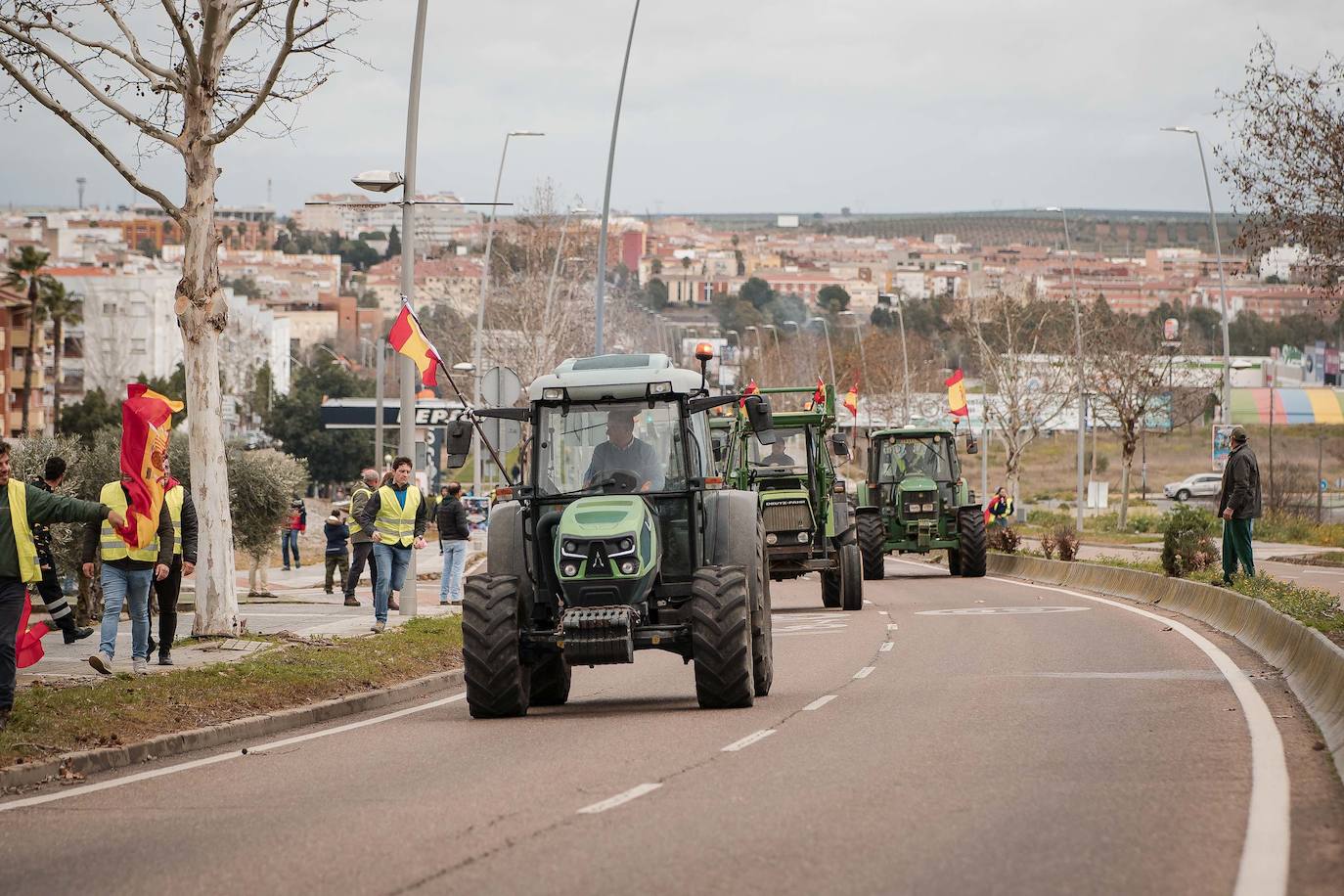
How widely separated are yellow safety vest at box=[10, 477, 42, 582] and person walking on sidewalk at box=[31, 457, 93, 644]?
9.60 feet

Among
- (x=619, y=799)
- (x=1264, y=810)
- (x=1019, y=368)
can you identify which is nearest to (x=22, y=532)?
(x=619, y=799)

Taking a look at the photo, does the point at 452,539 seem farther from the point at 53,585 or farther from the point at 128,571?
the point at 128,571

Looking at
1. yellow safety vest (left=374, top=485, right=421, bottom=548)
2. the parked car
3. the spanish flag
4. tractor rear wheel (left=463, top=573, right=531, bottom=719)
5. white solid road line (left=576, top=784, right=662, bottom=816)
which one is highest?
the spanish flag

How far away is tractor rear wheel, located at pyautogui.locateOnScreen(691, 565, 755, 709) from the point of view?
1478 cm

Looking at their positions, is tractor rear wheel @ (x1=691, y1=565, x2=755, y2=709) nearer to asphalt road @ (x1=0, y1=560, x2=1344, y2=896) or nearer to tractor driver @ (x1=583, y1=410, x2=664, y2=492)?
asphalt road @ (x1=0, y1=560, x2=1344, y2=896)

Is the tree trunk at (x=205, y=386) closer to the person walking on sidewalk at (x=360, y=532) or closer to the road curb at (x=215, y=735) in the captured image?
the road curb at (x=215, y=735)

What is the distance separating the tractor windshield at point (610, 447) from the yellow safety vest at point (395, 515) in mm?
7748

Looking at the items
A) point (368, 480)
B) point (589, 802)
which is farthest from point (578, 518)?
point (368, 480)

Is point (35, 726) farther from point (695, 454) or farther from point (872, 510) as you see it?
point (872, 510)

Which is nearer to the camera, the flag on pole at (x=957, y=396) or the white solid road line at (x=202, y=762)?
the white solid road line at (x=202, y=762)

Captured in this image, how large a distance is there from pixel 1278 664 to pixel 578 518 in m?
6.96

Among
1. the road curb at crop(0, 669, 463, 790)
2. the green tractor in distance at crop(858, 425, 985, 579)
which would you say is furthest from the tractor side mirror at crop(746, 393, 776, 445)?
the green tractor in distance at crop(858, 425, 985, 579)

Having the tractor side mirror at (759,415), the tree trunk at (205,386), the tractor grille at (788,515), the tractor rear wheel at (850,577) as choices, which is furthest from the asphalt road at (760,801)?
the tractor grille at (788,515)

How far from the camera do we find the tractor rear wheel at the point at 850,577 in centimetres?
3014
